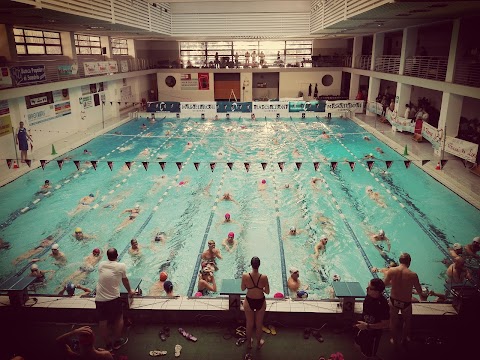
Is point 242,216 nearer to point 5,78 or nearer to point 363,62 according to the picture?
point 5,78

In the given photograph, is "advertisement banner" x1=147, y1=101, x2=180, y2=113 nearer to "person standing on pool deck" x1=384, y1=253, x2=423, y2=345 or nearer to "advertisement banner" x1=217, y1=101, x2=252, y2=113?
"advertisement banner" x1=217, y1=101, x2=252, y2=113

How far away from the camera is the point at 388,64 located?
2092 centimetres

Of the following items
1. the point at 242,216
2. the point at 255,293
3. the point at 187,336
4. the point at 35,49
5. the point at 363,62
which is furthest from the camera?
the point at 363,62

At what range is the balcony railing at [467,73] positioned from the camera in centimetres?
1300

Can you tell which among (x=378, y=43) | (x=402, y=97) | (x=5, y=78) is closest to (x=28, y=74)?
(x=5, y=78)

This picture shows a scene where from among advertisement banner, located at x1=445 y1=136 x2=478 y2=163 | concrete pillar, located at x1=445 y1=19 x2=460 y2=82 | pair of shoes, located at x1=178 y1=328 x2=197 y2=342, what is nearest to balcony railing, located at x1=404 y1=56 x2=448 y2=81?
concrete pillar, located at x1=445 y1=19 x2=460 y2=82

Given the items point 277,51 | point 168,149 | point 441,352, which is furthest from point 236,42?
point 441,352

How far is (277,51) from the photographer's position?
1267 inches

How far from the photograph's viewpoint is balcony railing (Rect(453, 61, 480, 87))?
42.7 ft

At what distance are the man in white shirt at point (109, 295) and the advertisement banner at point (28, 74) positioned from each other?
477 inches

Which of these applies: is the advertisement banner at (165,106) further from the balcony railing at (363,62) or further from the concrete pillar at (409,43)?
the concrete pillar at (409,43)

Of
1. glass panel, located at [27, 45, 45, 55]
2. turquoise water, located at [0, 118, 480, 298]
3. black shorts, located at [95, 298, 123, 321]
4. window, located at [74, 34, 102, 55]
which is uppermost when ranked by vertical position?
window, located at [74, 34, 102, 55]

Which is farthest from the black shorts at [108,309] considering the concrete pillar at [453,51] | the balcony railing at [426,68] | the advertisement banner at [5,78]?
the balcony railing at [426,68]

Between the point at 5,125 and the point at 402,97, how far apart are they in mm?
18034
